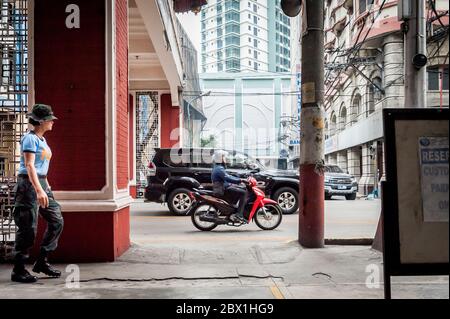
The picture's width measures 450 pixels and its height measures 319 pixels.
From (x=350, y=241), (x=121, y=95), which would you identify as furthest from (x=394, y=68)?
(x=121, y=95)

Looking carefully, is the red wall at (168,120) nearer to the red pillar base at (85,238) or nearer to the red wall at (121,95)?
the red wall at (121,95)

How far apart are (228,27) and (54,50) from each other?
15532 mm

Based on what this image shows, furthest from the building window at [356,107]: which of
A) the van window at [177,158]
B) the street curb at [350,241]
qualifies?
the street curb at [350,241]

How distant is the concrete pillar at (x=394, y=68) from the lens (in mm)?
20859

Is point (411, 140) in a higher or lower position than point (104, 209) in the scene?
higher

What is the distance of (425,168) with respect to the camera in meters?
3.10

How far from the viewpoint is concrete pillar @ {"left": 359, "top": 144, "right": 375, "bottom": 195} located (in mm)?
25047

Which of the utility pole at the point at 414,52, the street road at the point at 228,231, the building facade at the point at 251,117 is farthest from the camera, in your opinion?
the building facade at the point at 251,117

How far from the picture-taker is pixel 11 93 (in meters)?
6.38

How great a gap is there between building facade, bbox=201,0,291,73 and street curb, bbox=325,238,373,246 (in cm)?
1041

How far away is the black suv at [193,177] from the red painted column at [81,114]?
661 centimetres

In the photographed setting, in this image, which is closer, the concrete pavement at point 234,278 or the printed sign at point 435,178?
the printed sign at point 435,178

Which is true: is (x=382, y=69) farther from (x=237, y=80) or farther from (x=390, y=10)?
(x=237, y=80)
